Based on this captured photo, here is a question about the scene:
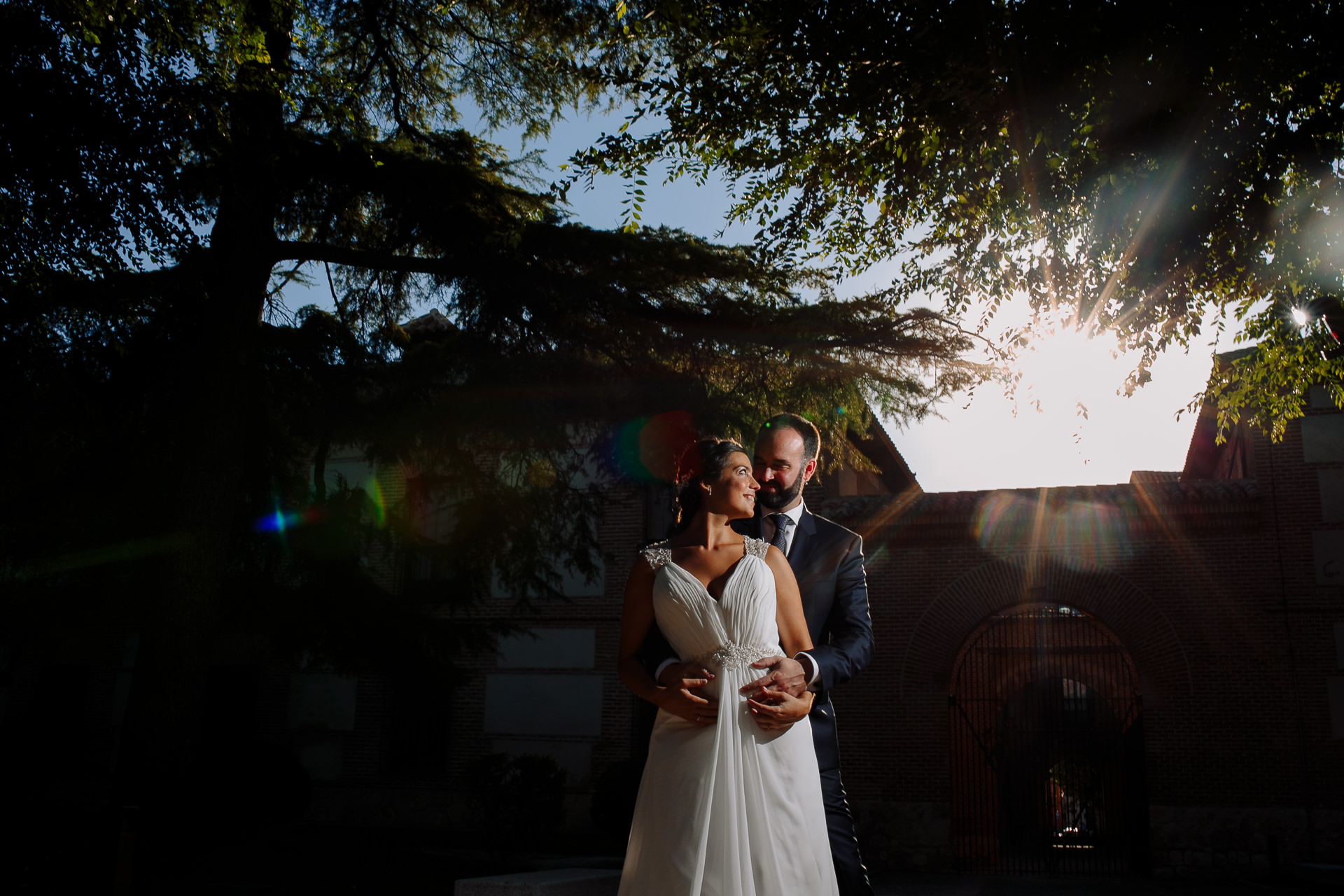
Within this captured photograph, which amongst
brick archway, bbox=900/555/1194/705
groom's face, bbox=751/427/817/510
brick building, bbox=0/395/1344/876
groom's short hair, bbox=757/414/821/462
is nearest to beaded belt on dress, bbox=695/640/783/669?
groom's face, bbox=751/427/817/510

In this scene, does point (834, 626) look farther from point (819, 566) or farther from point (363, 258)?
point (363, 258)

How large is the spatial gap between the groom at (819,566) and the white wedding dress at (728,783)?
159mm

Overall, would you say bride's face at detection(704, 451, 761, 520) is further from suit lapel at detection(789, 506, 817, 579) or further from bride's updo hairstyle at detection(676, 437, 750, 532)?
suit lapel at detection(789, 506, 817, 579)

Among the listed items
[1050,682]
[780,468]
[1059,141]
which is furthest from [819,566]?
[1050,682]

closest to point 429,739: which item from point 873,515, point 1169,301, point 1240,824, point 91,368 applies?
point 873,515

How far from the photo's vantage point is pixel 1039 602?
14.7m

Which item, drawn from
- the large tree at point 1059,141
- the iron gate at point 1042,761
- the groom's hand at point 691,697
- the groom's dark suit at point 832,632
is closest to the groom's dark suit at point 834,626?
the groom's dark suit at point 832,632

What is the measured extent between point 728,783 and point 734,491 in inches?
32.3

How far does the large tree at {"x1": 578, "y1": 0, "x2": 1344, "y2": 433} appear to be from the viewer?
668cm

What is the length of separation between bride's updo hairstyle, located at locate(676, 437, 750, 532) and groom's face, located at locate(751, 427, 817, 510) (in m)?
0.15

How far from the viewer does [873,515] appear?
1548 cm

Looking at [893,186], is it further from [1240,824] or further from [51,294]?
[1240,824]

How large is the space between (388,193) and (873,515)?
861cm

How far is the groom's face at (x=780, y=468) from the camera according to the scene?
3363 mm
